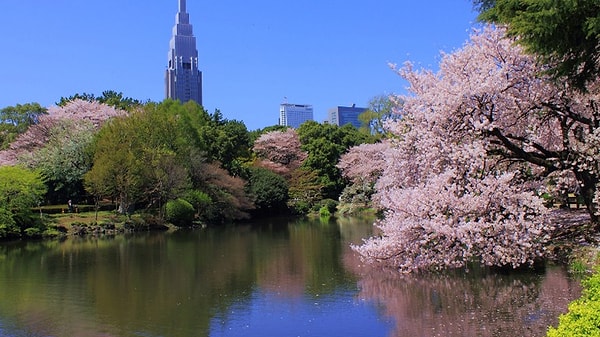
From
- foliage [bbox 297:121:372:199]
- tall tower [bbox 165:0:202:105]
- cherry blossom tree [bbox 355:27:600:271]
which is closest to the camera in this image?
cherry blossom tree [bbox 355:27:600:271]

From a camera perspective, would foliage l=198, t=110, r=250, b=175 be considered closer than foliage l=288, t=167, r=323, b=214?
Yes

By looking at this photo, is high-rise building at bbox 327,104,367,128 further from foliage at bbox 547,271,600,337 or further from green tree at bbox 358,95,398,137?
foliage at bbox 547,271,600,337

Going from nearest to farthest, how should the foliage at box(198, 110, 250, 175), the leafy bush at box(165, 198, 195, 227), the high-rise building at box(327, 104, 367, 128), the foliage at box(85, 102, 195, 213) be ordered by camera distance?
the foliage at box(85, 102, 195, 213) → the leafy bush at box(165, 198, 195, 227) → the foliage at box(198, 110, 250, 175) → the high-rise building at box(327, 104, 367, 128)

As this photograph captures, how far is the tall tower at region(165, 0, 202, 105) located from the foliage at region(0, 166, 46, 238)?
107 m

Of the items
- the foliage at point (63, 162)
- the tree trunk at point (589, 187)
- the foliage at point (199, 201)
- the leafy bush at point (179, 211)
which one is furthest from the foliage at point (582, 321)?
the foliage at point (63, 162)

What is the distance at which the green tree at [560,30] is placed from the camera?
668 centimetres

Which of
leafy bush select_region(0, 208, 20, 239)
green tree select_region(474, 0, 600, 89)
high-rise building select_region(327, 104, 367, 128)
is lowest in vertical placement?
leafy bush select_region(0, 208, 20, 239)

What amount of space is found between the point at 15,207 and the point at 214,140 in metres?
16.1

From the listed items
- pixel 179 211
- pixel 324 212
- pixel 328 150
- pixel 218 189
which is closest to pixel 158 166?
pixel 179 211

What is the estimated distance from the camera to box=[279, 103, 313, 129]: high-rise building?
14850 cm

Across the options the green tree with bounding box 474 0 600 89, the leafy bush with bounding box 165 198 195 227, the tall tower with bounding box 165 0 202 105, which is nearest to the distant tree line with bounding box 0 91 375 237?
the leafy bush with bounding box 165 198 195 227

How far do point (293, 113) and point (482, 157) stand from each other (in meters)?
140

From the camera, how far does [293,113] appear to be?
150250mm

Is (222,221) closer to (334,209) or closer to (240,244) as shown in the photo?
(334,209)
